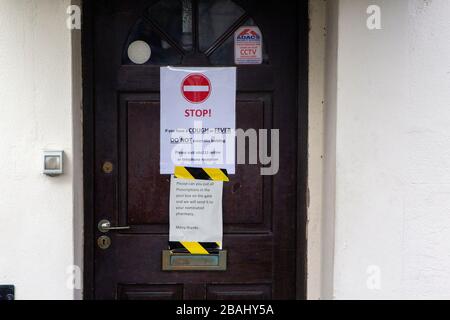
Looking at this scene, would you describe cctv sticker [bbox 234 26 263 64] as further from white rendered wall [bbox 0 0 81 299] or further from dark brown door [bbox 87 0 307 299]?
white rendered wall [bbox 0 0 81 299]

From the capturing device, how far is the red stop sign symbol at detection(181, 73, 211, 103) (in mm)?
2943

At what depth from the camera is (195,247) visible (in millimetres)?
2988

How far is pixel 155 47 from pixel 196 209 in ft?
3.39

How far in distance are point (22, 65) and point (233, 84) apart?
47.6 inches

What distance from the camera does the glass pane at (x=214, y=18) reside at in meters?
2.97

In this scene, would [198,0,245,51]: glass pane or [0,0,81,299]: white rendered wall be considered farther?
[198,0,245,51]: glass pane

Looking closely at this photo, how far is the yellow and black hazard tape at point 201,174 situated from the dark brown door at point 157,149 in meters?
0.07

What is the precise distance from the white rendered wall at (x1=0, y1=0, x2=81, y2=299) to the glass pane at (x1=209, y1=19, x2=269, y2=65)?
87 centimetres

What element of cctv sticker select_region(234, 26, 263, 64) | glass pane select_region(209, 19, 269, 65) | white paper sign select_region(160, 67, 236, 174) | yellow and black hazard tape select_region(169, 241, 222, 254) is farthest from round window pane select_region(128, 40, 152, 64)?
yellow and black hazard tape select_region(169, 241, 222, 254)

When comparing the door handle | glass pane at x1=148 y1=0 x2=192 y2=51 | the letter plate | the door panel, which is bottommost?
the door panel

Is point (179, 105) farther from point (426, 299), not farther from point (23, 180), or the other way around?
point (426, 299)

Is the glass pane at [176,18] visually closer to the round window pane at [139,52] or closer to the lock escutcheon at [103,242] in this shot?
the round window pane at [139,52]

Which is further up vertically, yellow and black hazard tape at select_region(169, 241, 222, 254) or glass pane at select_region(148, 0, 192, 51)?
glass pane at select_region(148, 0, 192, 51)

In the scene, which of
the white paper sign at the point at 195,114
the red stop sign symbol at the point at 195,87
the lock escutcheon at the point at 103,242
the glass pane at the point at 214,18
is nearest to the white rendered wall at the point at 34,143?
the lock escutcheon at the point at 103,242
